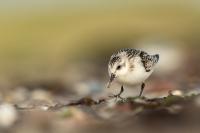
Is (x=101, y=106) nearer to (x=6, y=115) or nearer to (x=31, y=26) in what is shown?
(x=6, y=115)

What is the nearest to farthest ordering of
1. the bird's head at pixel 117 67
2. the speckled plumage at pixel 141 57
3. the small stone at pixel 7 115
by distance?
the small stone at pixel 7 115 < the bird's head at pixel 117 67 < the speckled plumage at pixel 141 57

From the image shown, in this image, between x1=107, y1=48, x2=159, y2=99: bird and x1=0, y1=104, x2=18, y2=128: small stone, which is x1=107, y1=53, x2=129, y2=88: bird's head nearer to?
x1=107, y1=48, x2=159, y2=99: bird

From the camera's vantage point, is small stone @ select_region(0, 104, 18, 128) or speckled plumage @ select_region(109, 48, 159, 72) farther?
speckled plumage @ select_region(109, 48, 159, 72)

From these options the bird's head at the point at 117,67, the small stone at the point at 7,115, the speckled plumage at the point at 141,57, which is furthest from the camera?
the speckled plumage at the point at 141,57

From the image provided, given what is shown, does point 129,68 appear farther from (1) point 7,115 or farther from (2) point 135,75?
(1) point 7,115

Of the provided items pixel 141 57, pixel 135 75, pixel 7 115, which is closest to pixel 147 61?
pixel 141 57

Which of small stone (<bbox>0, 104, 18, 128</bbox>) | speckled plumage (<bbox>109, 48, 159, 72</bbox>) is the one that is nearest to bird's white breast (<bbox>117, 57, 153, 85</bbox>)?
speckled plumage (<bbox>109, 48, 159, 72</bbox>)

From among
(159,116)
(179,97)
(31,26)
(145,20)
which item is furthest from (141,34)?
(159,116)

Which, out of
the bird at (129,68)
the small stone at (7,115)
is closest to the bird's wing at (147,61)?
the bird at (129,68)

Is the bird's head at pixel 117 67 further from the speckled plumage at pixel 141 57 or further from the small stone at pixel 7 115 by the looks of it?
the small stone at pixel 7 115
